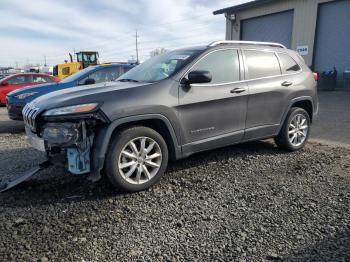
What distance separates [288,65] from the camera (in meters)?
5.21

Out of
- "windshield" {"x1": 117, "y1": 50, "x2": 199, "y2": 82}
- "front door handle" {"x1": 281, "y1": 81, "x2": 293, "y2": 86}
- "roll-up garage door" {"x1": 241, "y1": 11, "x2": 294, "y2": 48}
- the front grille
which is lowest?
the front grille

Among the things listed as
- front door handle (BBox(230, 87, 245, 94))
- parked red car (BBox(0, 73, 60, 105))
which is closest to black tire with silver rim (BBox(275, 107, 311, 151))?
front door handle (BBox(230, 87, 245, 94))

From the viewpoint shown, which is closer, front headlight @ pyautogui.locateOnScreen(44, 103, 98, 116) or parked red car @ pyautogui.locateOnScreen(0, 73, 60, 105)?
front headlight @ pyautogui.locateOnScreen(44, 103, 98, 116)

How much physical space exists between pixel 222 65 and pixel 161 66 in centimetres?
86

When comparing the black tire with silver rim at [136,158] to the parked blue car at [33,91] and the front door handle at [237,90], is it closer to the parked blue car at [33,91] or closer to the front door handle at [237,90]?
the front door handle at [237,90]

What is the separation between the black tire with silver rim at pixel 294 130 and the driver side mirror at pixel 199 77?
1969 mm

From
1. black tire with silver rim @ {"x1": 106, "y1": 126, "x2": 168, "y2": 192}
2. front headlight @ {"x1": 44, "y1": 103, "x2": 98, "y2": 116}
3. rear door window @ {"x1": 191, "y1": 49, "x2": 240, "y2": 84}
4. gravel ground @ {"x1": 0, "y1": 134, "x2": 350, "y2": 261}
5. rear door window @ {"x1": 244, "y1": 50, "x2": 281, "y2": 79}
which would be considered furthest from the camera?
rear door window @ {"x1": 244, "y1": 50, "x2": 281, "y2": 79}

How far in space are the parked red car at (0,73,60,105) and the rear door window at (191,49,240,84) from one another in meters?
Answer: 10.6

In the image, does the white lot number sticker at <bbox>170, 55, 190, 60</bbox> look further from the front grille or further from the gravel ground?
the front grille

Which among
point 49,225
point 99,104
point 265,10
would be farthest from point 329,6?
point 49,225

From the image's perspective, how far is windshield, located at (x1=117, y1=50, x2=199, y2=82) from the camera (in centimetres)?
416

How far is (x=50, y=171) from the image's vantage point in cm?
445

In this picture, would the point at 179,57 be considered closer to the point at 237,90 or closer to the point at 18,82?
the point at 237,90

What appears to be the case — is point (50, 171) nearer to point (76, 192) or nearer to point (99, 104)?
point (76, 192)
